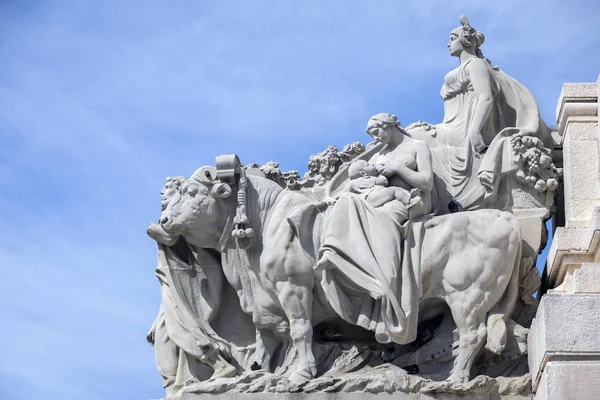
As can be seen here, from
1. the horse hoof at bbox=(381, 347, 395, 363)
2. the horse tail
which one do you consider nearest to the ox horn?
the horse hoof at bbox=(381, 347, 395, 363)

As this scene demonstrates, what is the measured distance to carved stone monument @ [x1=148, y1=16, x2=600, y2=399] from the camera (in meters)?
19.5

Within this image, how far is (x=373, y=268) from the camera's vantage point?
63.7ft

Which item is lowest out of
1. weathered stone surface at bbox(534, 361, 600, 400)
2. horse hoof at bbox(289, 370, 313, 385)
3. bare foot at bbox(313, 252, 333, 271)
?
weathered stone surface at bbox(534, 361, 600, 400)

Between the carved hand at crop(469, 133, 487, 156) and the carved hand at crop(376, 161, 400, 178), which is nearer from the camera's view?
the carved hand at crop(376, 161, 400, 178)

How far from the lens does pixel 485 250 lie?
64.5 feet

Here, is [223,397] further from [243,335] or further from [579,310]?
[579,310]

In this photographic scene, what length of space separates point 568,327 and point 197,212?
4473mm

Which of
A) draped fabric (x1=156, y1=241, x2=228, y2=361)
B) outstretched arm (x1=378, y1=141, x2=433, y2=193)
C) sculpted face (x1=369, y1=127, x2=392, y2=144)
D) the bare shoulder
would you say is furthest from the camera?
the bare shoulder

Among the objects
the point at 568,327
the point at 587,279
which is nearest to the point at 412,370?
the point at 568,327

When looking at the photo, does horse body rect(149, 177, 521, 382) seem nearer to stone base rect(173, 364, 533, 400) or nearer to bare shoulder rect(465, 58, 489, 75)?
stone base rect(173, 364, 533, 400)

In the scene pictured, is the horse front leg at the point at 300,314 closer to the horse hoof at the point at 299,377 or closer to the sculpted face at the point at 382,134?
the horse hoof at the point at 299,377

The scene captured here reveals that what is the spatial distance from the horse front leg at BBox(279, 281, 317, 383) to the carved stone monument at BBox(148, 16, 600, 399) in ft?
0.07

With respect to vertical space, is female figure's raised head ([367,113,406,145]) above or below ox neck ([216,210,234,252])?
above

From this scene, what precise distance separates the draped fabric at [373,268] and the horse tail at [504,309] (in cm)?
85
